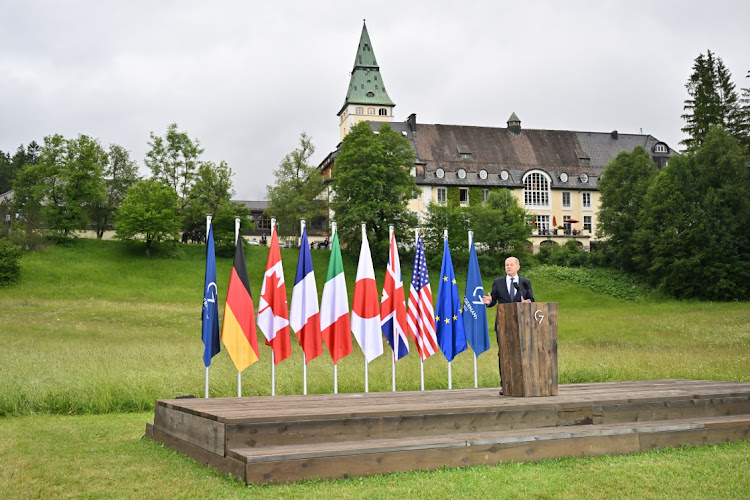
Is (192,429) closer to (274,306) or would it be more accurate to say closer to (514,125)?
(274,306)

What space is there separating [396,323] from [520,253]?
51147 millimetres

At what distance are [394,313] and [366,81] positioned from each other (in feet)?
267

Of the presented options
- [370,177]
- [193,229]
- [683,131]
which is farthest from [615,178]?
[193,229]

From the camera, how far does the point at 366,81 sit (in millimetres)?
92312

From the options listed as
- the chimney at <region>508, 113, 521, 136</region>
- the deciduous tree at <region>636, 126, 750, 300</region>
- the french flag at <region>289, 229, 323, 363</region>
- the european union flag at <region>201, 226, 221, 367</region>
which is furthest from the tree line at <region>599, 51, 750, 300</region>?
the european union flag at <region>201, 226, 221, 367</region>

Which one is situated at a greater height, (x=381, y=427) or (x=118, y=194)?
(x=118, y=194)

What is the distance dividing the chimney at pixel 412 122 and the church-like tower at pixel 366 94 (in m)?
9.39

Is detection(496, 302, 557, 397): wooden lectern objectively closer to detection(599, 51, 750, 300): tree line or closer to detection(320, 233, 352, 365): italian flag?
detection(320, 233, 352, 365): italian flag

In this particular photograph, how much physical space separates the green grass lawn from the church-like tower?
52518 millimetres

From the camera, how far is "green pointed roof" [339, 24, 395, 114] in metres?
91.5

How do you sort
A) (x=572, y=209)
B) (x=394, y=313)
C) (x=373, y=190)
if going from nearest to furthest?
(x=394, y=313)
(x=373, y=190)
(x=572, y=209)

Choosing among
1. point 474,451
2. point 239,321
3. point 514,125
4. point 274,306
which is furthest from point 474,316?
point 514,125

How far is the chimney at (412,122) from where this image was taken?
269 ft

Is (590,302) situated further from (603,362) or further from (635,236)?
(603,362)
